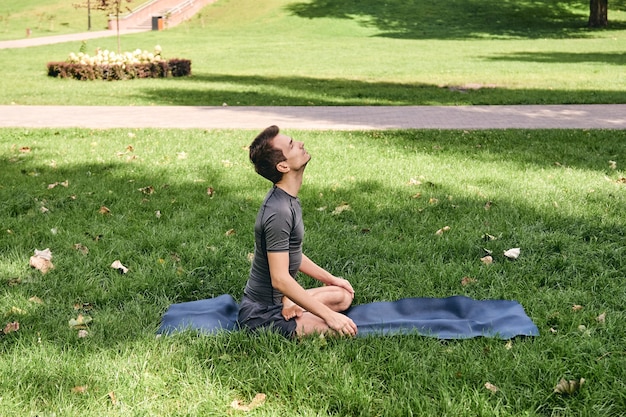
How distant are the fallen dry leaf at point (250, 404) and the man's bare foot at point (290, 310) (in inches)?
24.6

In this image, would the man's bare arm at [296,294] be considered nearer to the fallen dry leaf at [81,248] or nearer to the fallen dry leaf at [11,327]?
the fallen dry leaf at [11,327]

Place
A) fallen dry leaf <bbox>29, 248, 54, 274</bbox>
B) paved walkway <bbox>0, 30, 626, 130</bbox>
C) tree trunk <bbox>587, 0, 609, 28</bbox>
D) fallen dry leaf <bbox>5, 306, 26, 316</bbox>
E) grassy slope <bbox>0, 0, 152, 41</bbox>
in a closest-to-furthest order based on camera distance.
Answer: fallen dry leaf <bbox>5, 306, 26, 316</bbox> → fallen dry leaf <bbox>29, 248, 54, 274</bbox> → paved walkway <bbox>0, 30, 626, 130</bbox> → tree trunk <bbox>587, 0, 609, 28</bbox> → grassy slope <bbox>0, 0, 152, 41</bbox>

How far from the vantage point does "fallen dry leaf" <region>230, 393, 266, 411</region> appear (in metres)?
2.76

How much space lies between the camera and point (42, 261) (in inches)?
174

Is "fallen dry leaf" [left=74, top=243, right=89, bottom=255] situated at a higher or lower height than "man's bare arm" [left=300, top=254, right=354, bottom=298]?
lower

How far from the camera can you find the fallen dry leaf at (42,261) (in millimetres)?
4340

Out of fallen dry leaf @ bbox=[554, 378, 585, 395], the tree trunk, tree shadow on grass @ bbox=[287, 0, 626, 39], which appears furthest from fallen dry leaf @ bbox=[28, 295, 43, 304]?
the tree trunk

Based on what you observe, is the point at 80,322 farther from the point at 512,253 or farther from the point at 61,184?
the point at 61,184

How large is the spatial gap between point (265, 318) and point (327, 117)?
311 inches

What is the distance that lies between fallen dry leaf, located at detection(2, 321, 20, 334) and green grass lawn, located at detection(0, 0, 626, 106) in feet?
32.5

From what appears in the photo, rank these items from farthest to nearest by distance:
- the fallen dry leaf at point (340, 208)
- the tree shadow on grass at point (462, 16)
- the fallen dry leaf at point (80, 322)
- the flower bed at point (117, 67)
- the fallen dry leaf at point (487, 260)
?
the tree shadow on grass at point (462, 16)
the flower bed at point (117, 67)
the fallen dry leaf at point (340, 208)
the fallen dry leaf at point (487, 260)
the fallen dry leaf at point (80, 322)

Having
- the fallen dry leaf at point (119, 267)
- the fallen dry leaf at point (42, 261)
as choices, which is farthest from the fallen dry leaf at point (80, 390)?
the fallen dry leaf at point (42, 261)

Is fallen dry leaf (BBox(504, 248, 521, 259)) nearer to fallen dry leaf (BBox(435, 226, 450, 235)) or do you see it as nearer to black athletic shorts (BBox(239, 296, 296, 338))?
fallen dry leaf (BBox(435, 226, 450, 235))

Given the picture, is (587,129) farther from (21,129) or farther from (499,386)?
(21,129)
